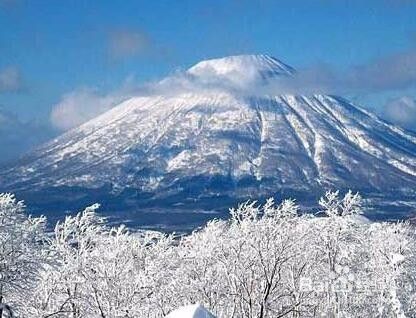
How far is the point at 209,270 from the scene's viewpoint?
49.8m

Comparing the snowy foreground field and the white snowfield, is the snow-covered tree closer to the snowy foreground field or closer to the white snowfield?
the snowy foreground field

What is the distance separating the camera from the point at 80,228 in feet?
148

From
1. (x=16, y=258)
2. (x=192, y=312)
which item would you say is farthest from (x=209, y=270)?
(x=192, y=312)

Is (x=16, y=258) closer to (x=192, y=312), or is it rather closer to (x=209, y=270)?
(x=192, y=312)

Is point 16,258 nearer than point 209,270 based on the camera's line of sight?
Yes

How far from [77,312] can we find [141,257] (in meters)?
9.49

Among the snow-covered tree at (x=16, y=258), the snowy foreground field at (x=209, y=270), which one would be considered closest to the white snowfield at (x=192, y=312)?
the snowy foreground field at (x=209, y=270)

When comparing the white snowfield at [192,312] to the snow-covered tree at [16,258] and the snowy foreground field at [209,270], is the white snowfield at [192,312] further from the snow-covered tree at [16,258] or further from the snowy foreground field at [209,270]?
the snow-covered tree at [16,258]

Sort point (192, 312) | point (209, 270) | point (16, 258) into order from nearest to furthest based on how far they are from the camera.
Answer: point (192, 312) < point (16, 258) < point (209, 270)

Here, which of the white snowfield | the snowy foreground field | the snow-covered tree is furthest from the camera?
the snowy foreground field

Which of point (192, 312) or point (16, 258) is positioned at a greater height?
point (16, 258)

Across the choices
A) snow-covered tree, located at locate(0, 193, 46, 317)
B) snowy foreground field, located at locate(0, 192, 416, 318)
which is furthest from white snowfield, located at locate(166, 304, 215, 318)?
snow-covered tree, located at locate(0, 193, 46, 317)

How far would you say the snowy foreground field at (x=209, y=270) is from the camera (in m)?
39.5

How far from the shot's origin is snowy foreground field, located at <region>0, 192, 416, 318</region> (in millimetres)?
39500
